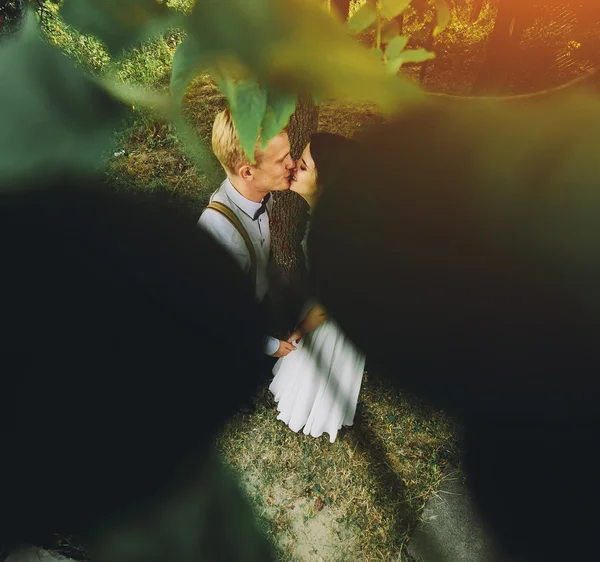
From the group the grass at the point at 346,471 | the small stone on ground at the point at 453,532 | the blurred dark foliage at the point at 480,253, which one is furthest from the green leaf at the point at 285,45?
the small stone on ground at the point at 453,532

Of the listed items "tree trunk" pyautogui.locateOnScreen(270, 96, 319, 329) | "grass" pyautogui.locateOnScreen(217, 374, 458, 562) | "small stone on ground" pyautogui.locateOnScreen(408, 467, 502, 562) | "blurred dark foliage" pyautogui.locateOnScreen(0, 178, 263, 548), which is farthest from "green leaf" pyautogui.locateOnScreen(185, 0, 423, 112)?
"small stone on ground" pyautogui.locateOnScreen(408, 467, 502, 562)

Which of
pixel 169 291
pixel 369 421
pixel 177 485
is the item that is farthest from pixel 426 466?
pixel 169 291

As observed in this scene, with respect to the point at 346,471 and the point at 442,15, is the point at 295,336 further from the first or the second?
the point at 442,15

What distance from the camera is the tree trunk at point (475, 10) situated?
633mm

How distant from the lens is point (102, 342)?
0.72 meters

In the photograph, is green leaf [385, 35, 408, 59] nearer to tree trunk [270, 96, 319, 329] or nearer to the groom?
the groom

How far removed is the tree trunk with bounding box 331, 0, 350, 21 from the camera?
20.8 inches

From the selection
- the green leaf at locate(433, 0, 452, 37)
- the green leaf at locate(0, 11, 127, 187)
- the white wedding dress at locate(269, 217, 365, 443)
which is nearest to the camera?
the green leaf at locate(433, 0, 452, 37)

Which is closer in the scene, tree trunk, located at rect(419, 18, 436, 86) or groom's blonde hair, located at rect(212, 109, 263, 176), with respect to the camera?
tree trunk, located at rect(419, 18, 436, 86)

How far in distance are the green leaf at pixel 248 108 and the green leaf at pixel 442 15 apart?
0.30 metres

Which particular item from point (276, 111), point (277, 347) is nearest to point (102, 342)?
point (276, 111)

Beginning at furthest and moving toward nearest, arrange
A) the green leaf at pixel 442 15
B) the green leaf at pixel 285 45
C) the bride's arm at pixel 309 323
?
the bride's arm at pixel 309 323 < the green leaf at pixel 442 15 < the green leaf at pixel 285 45

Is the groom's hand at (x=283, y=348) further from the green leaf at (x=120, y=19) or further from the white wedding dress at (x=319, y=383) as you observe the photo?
the green leaf at (x=120, y=19)

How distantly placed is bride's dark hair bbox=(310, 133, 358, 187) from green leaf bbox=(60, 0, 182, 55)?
30 centimetres
